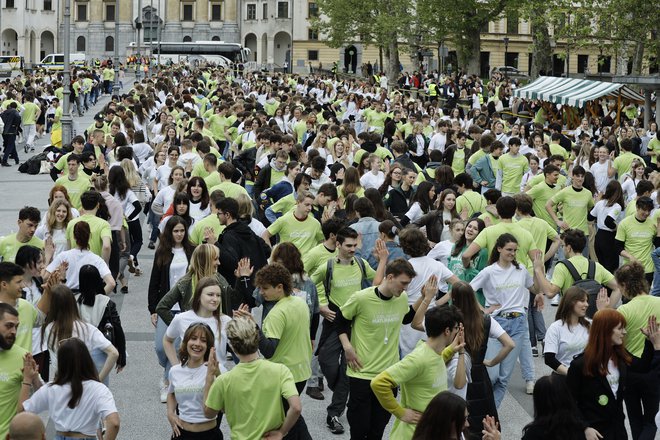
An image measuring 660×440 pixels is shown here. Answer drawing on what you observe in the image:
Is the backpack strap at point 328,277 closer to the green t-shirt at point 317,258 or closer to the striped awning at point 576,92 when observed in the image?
the green t-shirt at point 317,258

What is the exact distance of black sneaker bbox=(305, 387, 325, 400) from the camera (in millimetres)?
10992

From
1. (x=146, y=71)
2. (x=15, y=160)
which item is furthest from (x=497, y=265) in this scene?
(x=146, y=71)

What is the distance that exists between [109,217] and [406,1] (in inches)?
2154

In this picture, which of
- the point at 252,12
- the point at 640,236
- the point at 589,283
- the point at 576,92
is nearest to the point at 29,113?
the point at 576,92

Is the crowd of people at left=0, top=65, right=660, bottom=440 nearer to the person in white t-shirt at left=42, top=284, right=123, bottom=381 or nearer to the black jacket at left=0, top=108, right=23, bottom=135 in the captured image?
the person in white t-shirt at left=42, top=284, right=123, bottom=381

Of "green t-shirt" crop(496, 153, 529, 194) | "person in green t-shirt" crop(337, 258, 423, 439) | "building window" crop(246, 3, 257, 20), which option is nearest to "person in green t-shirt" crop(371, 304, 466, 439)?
"person in green t-shirt" crop(337, 258, 423, 439)

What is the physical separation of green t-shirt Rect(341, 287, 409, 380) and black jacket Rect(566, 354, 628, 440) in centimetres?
151

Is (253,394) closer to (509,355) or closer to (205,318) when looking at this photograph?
(205,318)

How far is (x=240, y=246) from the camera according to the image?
11062 mm

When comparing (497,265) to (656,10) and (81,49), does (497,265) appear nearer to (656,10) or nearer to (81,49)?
(656,10)

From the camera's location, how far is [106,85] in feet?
193

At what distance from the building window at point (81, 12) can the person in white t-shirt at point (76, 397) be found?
12154cm

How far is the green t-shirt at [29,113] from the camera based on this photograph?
102 ft

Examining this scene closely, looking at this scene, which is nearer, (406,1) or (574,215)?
(574,215)
